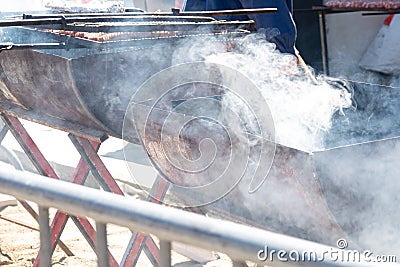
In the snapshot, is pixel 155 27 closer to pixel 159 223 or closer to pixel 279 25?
pixel 279 25

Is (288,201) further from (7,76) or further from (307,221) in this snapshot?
(7,76)

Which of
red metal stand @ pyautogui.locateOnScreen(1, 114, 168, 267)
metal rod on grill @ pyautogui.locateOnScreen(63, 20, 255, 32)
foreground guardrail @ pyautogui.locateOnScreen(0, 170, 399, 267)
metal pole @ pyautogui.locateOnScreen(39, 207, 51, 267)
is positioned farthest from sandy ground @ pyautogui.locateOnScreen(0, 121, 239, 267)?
foreground guardrail @ pyautogui.locateOnScreen(0, 170, 399, 267)

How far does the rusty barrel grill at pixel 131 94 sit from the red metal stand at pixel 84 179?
106 mm

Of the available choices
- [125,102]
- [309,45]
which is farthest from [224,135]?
[309,45]

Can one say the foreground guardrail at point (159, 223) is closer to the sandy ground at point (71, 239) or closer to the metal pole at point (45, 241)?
the metal pole at point (45, 241)

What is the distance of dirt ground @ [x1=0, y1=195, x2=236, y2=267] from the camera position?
4367mm

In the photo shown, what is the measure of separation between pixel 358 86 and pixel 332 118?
0.82 feet

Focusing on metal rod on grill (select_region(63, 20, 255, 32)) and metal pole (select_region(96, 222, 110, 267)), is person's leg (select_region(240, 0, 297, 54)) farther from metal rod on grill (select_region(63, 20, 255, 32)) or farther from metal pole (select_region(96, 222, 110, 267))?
metal pole (select_region(96, 222, 110, 267))

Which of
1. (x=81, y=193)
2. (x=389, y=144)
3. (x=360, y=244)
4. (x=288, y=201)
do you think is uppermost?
(x=81, y=193)

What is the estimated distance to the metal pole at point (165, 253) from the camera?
1480 millimetres

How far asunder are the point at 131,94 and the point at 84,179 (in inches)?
24.9

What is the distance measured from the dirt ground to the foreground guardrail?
2755 millimetres

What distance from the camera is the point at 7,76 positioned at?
12.9ft

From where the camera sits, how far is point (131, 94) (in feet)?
11.4
